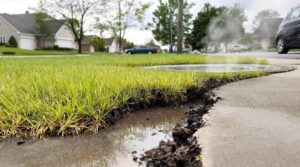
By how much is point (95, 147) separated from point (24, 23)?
49653mm

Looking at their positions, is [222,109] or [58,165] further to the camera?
[222,109]

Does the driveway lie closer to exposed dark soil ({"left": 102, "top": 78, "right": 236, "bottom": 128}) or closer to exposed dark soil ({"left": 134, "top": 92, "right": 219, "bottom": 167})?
exposed dark soil ({"left": 134, "top": 92, "right": 219, "bottom": 167})

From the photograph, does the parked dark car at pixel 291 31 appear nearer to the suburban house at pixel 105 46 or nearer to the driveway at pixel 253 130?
the driveway at pixel 253 130

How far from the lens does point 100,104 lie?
89.5 inches

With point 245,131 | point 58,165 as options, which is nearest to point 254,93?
point 245,131

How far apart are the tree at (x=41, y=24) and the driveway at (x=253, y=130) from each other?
38.5 metres

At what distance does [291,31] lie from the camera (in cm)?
905

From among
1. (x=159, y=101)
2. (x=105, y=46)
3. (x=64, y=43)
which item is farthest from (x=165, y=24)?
(x=159, y=101)

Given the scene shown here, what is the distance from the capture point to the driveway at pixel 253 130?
4.67ft

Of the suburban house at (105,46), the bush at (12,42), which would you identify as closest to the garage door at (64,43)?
the bush at (12,42)

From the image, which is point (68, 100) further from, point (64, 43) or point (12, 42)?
point (64, 43)

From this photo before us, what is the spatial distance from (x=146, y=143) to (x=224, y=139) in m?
0.43

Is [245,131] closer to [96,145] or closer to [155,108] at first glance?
[96,145]

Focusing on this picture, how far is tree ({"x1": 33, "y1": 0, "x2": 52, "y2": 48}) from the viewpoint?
1519 inches
